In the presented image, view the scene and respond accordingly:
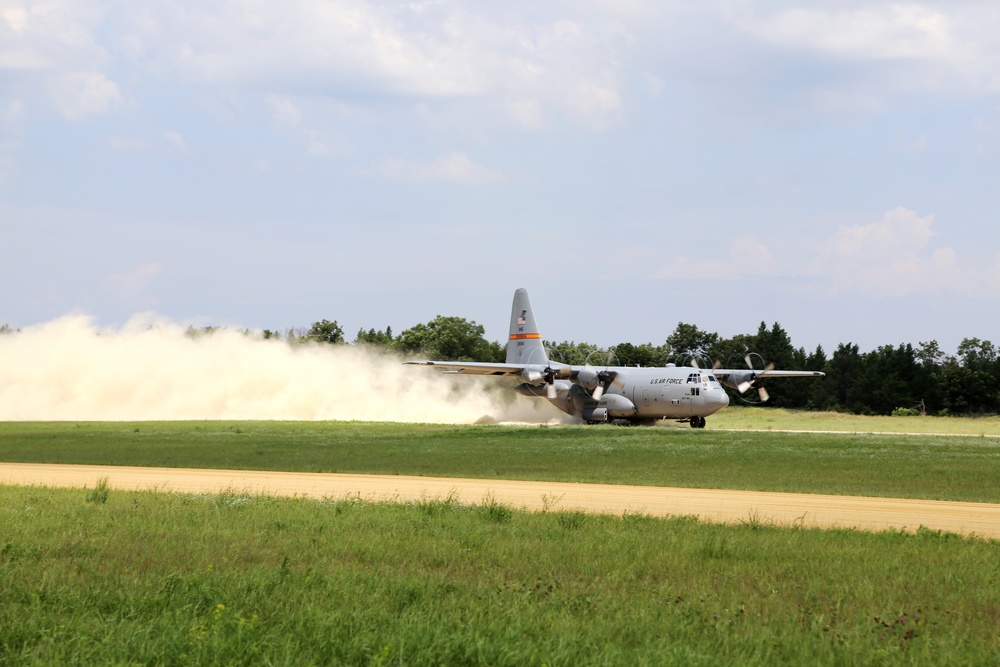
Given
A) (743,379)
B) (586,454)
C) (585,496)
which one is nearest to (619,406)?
(743,379)

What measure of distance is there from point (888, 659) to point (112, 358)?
84.4 metres

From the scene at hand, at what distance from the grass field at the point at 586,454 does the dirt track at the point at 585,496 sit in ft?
6.68

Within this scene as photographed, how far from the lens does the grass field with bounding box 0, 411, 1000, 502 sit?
1246 inches

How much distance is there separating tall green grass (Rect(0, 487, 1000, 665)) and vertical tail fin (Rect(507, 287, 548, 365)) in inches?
2176

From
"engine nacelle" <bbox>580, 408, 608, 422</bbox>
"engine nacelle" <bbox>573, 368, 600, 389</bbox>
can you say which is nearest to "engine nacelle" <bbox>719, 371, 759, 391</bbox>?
"engine nacelle" <bbox>580, 408, 608, 422</bbox>

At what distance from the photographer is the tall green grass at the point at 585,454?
31641mm

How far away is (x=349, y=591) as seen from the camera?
12.6 meters

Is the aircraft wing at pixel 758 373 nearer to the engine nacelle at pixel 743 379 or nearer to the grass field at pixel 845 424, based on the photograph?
the engine nacelle at pixel 743 379

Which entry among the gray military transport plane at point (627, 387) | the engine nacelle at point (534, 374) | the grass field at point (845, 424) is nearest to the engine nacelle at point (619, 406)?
the gray military transport plane at point (627, 387)

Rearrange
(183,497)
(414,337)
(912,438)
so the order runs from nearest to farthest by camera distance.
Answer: (183,497), (912,438), (414,337)

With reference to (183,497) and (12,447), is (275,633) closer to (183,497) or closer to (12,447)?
(183,497)

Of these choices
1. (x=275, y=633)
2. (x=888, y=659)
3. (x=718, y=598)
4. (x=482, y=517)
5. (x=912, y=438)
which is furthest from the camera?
(x=912, y=438)

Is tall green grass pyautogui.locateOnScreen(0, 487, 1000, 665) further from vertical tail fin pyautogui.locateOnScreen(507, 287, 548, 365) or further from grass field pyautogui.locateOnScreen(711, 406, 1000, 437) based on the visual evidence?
vertical tail fin pyautogui.locateOnScreen(507, 287, 548, 365)

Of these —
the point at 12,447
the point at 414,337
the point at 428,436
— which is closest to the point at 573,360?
the point at 414,337
